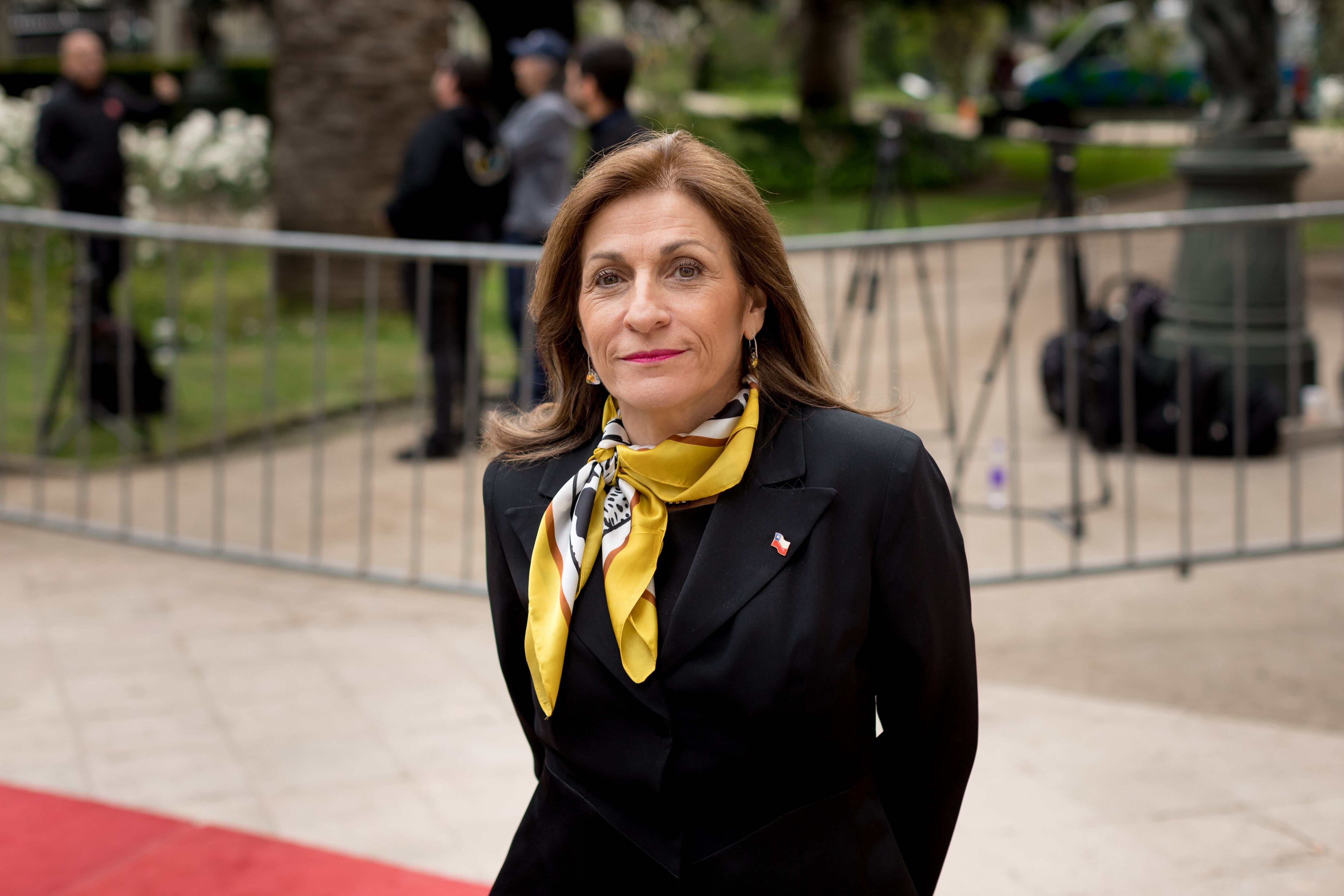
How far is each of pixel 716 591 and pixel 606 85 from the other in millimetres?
5422

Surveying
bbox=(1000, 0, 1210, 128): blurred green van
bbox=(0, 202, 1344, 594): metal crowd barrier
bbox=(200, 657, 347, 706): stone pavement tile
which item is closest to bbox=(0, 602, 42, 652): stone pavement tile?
bbox=(0, 202, 1344, 594): metal crowd barrier

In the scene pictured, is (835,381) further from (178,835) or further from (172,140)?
(172,140)

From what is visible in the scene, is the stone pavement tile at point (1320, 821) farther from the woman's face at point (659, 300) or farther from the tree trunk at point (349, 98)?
the tree trunk at point (349, 98)

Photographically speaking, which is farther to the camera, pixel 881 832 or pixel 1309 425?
pixel 1309 425

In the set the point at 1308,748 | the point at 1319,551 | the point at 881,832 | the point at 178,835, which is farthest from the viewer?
the point at 1319,551

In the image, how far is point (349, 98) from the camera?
452 inches

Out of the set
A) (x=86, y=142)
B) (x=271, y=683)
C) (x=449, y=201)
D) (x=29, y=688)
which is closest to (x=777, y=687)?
(x=271, y=683)

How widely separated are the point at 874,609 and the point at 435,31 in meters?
10.5

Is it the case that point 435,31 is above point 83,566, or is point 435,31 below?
above

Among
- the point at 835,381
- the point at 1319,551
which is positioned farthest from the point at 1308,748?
the point at 835,381

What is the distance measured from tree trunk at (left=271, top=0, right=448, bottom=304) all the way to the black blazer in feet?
32.4

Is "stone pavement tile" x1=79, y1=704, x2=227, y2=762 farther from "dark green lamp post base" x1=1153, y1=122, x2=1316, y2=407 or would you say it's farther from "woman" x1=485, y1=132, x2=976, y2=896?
"dark green lamp post base" x1=1153, y1=122, x2=1316, y2=407

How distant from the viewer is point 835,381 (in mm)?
2252

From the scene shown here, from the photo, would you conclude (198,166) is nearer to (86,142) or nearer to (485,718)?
(86,142)
